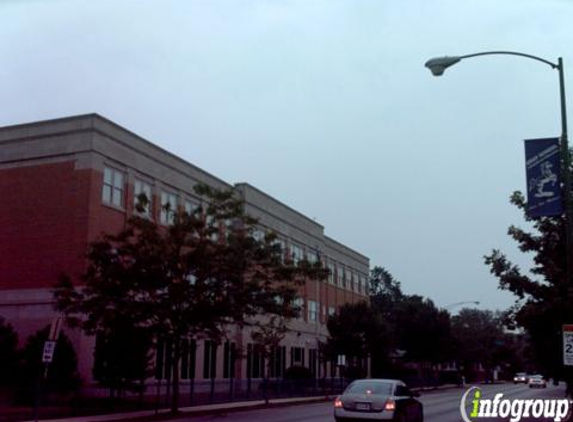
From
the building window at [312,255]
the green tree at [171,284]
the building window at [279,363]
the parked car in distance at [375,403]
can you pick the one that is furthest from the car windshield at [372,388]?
the building window at [312,255]

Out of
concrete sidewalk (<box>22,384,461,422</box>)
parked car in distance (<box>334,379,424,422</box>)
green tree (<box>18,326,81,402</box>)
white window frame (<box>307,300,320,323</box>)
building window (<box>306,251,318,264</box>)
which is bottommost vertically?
concrete sidewalk (<box>22,384,461,422</box>)

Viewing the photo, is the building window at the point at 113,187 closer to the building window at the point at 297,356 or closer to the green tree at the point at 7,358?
the green tree at the point at 7,358

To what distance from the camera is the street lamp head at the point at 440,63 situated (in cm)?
1706

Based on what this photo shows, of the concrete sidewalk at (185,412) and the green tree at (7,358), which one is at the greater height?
the green tree at (7,358)

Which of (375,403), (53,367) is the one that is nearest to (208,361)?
(53,367)

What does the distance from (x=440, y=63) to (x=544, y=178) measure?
3.45 meters

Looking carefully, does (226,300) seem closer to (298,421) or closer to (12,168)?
(298,421)

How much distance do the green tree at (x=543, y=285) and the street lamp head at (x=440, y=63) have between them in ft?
19.8

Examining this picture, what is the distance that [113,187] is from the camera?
40.4m

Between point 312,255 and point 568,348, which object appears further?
point 312,255

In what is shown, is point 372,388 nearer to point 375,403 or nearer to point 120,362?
point 375,403

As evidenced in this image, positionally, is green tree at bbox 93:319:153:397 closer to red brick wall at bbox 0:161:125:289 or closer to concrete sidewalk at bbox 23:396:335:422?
concrete sidewalk at bbox 23:396:335:422

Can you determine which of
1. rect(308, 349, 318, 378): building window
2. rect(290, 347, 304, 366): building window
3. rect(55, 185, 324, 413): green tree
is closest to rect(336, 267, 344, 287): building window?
rect(308, 349, 318, 378): building window

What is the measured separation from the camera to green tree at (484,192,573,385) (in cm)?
2023
